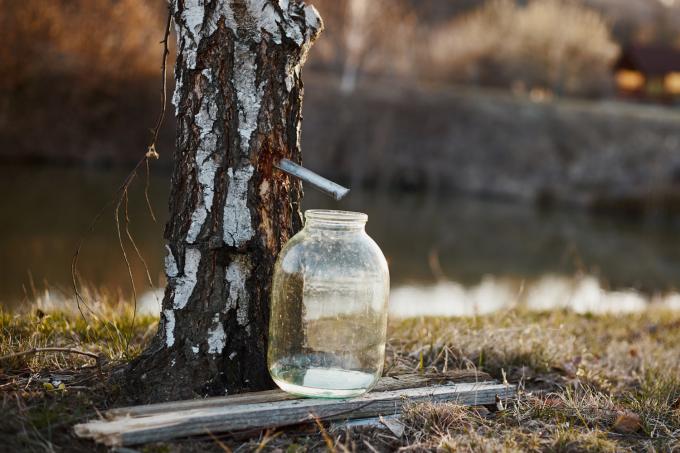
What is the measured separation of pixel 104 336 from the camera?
11.7 feet

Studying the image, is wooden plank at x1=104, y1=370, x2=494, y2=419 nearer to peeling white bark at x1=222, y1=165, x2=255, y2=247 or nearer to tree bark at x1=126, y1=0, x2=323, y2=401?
tree bark at x1=126, y1=0, x2=323, y2=401

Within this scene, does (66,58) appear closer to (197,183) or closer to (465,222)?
(465,222)

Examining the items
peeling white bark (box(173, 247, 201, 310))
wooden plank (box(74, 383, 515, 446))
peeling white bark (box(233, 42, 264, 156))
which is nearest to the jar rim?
peeling white bark (box(233, 42, 264, 156))

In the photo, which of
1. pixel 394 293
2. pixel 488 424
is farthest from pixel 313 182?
pixel 394 293

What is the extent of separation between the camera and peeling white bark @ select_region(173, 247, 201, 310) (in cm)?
274

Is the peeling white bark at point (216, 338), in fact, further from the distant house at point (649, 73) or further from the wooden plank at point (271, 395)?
the distant house at point (649, 73)

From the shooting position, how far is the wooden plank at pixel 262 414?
7.19 ft

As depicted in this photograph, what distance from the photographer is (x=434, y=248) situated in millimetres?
13406

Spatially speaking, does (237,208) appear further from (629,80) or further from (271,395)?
(629,80)

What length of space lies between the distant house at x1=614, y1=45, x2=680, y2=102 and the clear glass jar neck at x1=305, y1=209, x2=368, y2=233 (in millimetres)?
40595

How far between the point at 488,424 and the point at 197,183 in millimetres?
1407

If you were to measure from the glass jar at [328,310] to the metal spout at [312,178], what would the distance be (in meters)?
0.08

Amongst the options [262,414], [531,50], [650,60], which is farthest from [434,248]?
[650,60]

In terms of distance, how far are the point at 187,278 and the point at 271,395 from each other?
0.54 meters
